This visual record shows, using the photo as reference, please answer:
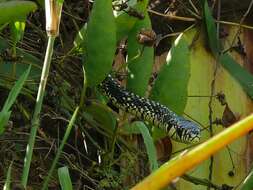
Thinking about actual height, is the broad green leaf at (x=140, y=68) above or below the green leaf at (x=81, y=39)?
below

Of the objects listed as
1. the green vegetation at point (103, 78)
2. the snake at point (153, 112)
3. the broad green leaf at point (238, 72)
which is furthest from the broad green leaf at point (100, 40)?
the broad green leaf at point (238, 72)

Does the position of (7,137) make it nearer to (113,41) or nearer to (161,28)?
(113,41)

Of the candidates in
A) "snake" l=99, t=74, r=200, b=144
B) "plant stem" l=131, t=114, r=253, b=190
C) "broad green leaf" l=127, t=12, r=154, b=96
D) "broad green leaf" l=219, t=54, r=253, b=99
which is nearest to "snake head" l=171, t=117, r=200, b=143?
"snake" l=99, t=74, r=200, b=144

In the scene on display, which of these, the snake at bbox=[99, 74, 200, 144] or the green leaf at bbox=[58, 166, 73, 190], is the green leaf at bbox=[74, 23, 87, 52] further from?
the green leaf at bbox=[58, 166, 73, 190]

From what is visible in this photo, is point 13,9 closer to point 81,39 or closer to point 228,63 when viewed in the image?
point 81,39

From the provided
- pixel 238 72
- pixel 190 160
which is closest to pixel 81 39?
pixel 238 72

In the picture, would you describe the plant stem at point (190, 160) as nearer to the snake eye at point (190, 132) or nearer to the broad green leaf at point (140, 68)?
the snake eye at point (190, 132)
